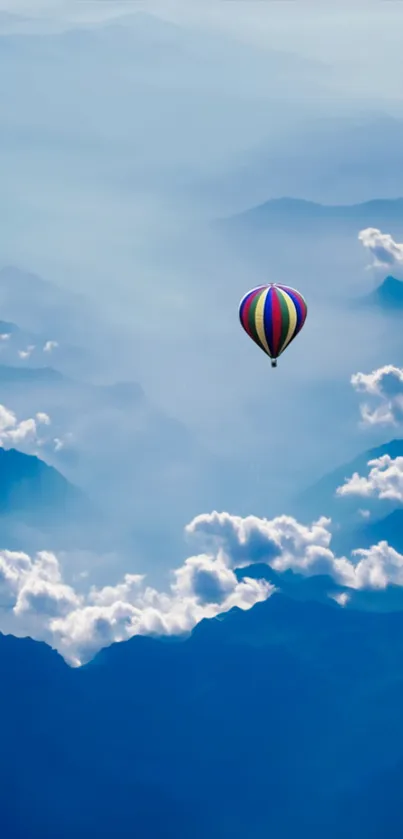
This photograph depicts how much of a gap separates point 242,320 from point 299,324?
7.12 meters

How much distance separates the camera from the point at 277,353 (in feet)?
468

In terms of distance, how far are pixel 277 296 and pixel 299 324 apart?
17.0ft

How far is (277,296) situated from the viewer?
141 m

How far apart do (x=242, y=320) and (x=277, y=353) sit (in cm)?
621

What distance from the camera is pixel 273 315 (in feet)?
462

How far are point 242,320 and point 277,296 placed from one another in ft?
20.0

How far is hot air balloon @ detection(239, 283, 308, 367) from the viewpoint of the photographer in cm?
14088

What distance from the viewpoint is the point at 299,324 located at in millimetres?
143625

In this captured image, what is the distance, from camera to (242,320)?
144 meters

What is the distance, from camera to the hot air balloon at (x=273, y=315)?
14088 centimetres
